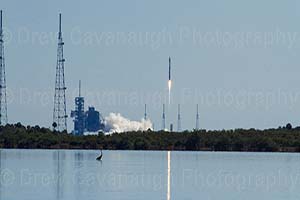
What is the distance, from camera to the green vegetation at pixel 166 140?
13338cm

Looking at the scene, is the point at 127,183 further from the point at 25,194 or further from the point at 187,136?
the point at 187,136

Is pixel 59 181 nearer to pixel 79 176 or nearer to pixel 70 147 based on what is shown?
pixel 79 176

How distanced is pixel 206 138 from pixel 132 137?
1099 centimetres

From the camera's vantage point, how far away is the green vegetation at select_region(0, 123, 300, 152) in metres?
133

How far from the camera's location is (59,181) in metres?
53.5

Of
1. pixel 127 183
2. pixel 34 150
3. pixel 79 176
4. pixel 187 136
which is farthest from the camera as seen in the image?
pixel 34 150

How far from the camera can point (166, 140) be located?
5374 inches

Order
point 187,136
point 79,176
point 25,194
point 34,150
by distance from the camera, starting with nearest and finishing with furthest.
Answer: point 25,194, point 79,176, point 187,136, point 34,150

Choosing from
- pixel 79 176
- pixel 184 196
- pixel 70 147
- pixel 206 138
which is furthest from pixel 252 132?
pixel 184 196

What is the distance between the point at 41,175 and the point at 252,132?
8234 cm

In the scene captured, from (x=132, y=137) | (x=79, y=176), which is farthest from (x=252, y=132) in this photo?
(x=79, y=176)

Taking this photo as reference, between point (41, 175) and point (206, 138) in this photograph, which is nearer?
point (41, 175)

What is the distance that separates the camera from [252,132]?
139125 millimetres

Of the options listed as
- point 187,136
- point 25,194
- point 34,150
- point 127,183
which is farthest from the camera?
point 34,150
